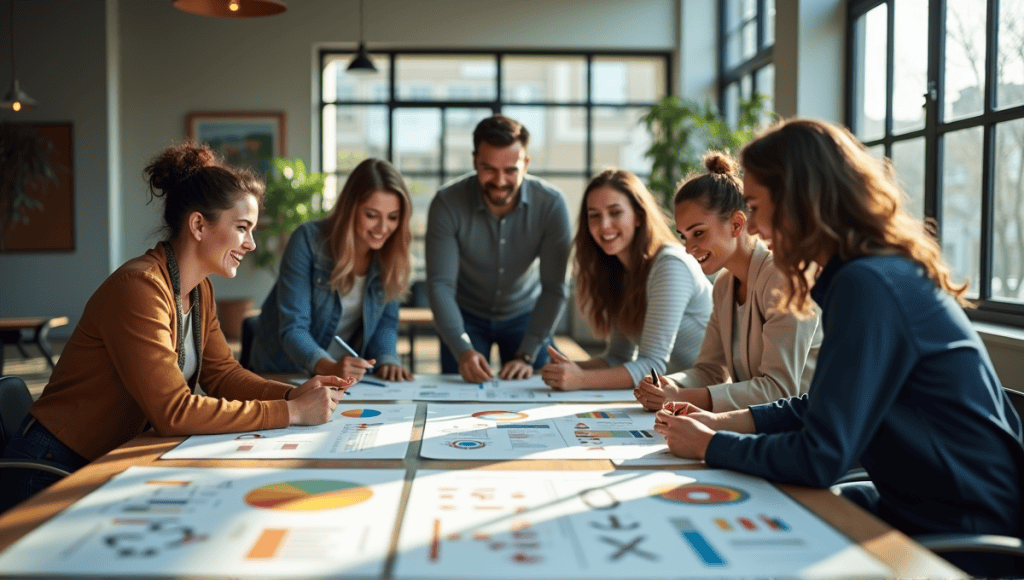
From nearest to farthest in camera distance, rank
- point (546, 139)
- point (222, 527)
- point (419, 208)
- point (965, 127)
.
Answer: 1. point (222, 527)
2. point (965, 127)
3. point (419, 208)
4. point (546, 139)

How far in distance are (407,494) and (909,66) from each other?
13.5 ft

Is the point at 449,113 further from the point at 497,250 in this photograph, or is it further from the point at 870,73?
the point at 497,250

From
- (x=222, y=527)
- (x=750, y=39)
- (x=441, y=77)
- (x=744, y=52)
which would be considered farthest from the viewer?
(x=441, y=77)

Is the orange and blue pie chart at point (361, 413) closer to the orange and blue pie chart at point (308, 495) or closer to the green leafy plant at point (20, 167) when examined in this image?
the orange and blue pie chart at point (308, 495)

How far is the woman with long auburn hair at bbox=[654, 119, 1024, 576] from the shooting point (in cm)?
120

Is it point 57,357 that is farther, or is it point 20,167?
point 20,167

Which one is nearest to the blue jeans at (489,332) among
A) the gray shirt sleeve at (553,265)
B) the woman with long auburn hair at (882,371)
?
the gray shirt sleeve at (553,265)

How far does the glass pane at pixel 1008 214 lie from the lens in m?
3.50

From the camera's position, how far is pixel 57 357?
7328 mm

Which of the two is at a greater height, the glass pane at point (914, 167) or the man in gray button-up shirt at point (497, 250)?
the glass pane at point (914, 167)

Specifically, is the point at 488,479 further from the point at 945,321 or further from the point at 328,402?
the point at 945,321

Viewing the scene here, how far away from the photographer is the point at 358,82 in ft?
61.3

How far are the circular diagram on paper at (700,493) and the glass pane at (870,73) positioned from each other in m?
4.03

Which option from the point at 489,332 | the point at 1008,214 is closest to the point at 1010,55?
the point at 1008,214
